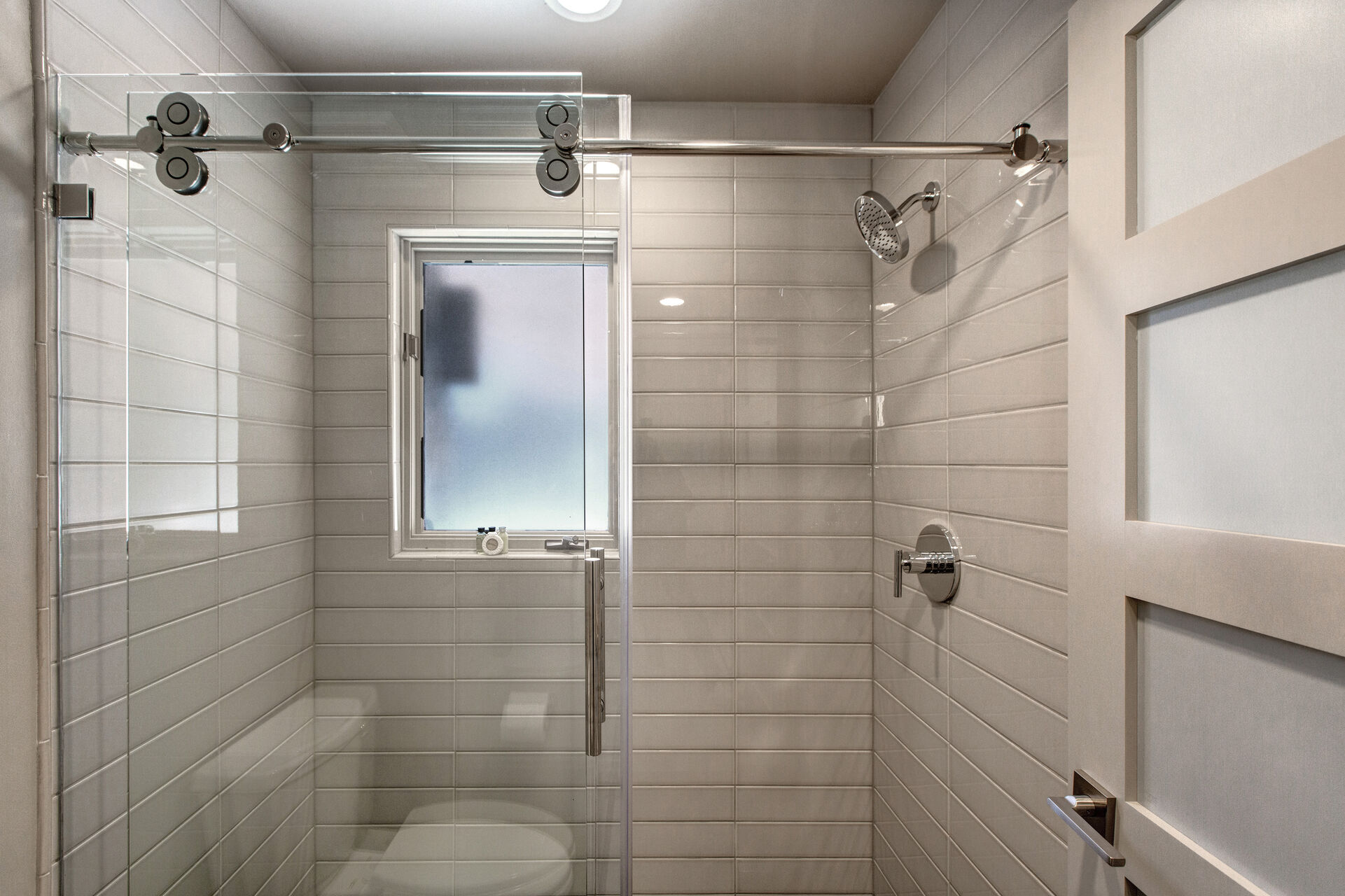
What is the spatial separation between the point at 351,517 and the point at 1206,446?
114 cm

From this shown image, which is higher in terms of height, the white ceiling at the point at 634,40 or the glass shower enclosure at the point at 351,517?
the white ceiling at the point at 634,40

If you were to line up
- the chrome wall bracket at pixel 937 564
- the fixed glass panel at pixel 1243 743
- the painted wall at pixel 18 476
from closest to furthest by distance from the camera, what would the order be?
1. the fixed glass panel at pixel 1243 743
2. the painted wall at pixel 18 476
3. the chrome wall bracket at pixel 937 564

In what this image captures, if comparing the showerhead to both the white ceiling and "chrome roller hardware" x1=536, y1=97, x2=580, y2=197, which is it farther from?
"chrome roller hardware" x1=536, y1=97, x2=580, y2=197

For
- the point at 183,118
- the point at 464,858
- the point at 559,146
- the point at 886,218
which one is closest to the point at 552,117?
the point at 559,146

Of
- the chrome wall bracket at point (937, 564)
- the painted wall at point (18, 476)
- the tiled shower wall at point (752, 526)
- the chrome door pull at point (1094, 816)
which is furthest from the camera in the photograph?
the tiled shower wall at point (752, 526)

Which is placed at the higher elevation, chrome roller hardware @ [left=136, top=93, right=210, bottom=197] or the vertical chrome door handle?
chrome roller hardware @ [left=136, top=93, right=210, bottom=197]

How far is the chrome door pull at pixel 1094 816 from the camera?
34.2 inches

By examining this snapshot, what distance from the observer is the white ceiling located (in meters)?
1.58

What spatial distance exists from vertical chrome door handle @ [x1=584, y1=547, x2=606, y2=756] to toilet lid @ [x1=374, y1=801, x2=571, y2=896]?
15 centimetres

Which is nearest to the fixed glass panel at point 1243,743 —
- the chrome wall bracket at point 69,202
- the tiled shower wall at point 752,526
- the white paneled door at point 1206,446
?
the white paneled door at point 1206,446

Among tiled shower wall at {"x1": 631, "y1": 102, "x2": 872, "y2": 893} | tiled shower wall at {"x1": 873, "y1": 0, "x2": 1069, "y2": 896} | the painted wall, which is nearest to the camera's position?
the painted wall

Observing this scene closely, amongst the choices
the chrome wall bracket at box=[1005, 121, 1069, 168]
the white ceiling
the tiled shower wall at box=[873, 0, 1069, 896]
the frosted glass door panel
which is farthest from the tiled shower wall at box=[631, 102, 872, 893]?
the frosted glass door panel

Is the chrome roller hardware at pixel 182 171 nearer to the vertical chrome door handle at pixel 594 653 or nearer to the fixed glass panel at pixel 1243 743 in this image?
the vertical chrome door handle at pixel 594 653

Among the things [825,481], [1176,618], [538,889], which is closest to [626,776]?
[538,889]
